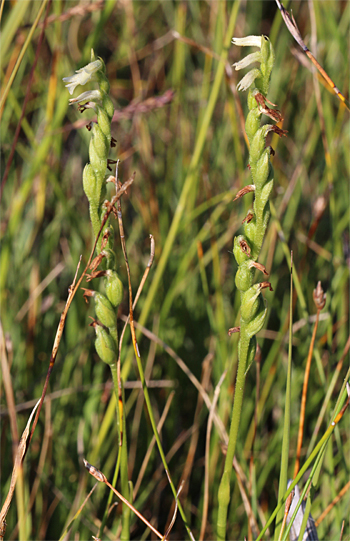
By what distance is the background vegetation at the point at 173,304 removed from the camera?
43.2 inches

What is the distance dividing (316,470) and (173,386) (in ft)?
2.07

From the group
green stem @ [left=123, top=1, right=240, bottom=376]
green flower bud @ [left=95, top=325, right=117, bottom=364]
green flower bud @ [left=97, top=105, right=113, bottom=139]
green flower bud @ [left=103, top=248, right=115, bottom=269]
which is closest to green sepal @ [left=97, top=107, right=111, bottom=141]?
green flower bud @ [left=97, top=105, right=113, bottom=139]

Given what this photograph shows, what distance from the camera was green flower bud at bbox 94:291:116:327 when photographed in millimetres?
617

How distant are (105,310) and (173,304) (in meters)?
0.84

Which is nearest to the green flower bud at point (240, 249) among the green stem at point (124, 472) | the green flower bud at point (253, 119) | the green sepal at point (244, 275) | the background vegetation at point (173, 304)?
the green sepal at point (244, 275)

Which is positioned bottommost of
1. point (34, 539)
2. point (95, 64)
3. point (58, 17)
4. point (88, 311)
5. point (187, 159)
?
point (34, 539)

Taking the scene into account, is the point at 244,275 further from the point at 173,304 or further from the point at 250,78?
the point at 173,304

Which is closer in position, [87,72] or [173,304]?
[87,72]

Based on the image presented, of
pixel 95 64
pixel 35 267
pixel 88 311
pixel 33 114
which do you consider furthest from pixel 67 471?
pixel 33 114

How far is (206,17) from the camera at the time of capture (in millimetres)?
2291

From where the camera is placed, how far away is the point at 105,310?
0.62 m

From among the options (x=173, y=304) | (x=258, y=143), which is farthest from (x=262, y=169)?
(x=173, y=304)

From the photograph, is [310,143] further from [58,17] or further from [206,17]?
[206,17]

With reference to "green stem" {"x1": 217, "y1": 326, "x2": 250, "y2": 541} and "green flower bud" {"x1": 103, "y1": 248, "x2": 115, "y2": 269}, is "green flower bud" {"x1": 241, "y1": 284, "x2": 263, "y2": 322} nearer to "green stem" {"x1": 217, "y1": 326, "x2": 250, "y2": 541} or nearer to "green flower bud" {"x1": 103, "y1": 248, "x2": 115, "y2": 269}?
"green stem" {"x1": 217, "y1": 326, "x2": 250, "y2": 541}
